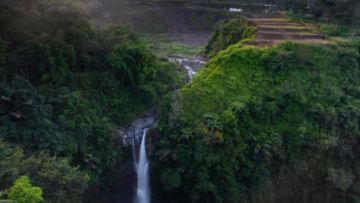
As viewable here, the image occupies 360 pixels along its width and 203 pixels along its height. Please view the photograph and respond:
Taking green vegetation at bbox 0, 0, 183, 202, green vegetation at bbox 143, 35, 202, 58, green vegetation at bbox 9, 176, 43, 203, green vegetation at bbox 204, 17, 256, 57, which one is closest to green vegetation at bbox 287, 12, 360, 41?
green vegetation at bbox 204, 17, 256, 57

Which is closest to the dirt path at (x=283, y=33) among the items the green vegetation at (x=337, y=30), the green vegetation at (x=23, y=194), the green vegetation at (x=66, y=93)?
the green vegetation at (x=337, y=30)

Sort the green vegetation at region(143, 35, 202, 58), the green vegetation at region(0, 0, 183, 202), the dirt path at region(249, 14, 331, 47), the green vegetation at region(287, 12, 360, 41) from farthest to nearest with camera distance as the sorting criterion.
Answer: the green vegetation at region(143, 35, 202, 58), the green vegetation at region(287, 12, 360, 41), the dirt path at region(249, 14, 331, 47), the green vegetation at region(0, 0, 183, 202)

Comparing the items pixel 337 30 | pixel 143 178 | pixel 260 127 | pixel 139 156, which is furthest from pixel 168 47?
pixel 143 178

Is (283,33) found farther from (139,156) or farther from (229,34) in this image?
(139,156)

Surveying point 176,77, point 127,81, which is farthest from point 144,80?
point 176,77

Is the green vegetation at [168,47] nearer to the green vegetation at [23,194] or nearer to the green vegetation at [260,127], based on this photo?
the green vegetation at [260,127]

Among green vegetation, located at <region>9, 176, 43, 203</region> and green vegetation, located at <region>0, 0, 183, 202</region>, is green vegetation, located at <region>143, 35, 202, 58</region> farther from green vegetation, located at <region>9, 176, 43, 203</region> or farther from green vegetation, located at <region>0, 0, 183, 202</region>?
green vegetation, located at <region>9, 176, 43, 203</region>

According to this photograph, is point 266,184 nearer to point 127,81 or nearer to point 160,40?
point 127,81
